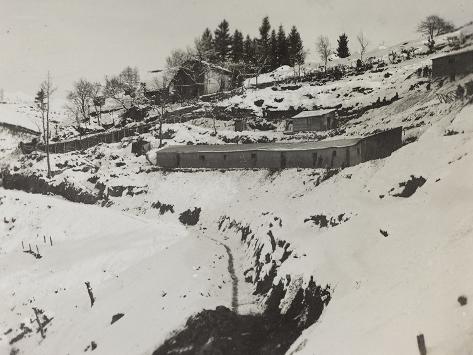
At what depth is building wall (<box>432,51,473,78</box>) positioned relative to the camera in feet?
150

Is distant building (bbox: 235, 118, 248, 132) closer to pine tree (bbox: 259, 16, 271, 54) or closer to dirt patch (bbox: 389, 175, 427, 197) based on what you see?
pine tree (bbox: 259, 16, 271, 54)

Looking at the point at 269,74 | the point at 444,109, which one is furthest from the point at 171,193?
the point at 269,74

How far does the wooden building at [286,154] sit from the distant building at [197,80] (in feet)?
106

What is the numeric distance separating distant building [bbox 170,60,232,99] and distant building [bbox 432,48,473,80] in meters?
47.8

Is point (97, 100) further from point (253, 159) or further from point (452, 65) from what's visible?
point (452, 65)

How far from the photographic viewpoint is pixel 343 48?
11400 centimetres

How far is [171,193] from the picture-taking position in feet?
174

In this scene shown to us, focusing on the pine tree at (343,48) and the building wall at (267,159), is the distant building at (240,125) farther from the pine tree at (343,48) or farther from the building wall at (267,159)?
the pine tree at (343,48)

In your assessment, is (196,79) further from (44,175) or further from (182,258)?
(182,258)

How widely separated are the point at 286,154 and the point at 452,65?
2105cm

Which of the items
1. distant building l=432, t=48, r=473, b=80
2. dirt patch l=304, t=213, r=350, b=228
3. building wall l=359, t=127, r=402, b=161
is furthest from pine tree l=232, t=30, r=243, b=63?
dirt patch l=304, t=213, r=350, b=228

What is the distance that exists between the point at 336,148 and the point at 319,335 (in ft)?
90.7

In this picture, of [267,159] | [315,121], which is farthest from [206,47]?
[267,159]

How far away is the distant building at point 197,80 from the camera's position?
91.6m
